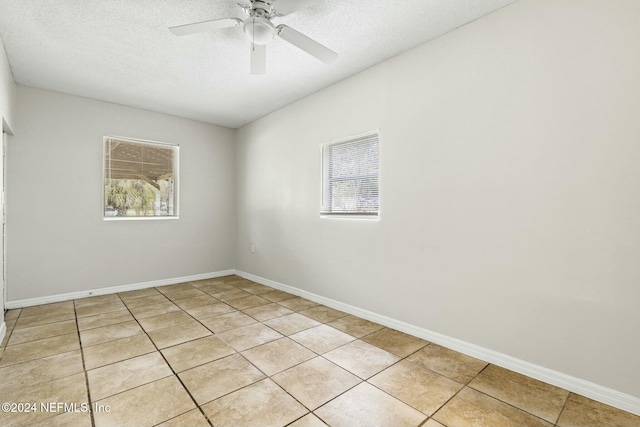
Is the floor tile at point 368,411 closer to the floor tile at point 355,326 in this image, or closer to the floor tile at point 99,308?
the floor tile at point 355,326

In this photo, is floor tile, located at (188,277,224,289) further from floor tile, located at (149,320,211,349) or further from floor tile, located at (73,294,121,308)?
floor tile, located at (149,320,211,349)

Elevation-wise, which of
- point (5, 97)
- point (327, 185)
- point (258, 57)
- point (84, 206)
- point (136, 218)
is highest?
point (258, 57)

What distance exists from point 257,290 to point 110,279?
2.10m

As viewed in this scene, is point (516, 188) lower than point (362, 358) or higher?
higher

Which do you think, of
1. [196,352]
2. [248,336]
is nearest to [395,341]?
[248,336]

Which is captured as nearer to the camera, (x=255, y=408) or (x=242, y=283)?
(x=255, y=408)

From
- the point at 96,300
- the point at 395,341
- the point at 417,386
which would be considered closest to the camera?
the point at 417,386

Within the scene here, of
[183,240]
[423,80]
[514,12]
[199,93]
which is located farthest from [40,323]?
[514,12]

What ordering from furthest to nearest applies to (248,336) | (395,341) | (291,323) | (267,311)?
(267,311)
(291,323)
(248,336)
(395,341)

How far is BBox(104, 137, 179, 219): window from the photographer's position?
4.30 m

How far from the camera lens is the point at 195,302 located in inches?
150

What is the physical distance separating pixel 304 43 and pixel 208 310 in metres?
3.02

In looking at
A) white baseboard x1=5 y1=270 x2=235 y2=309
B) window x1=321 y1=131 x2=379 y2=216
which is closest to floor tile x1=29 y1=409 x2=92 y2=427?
window x1=321 y1=131 x2=379 y2=216

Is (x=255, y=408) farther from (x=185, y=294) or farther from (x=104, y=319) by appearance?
(x=185, y=294)
